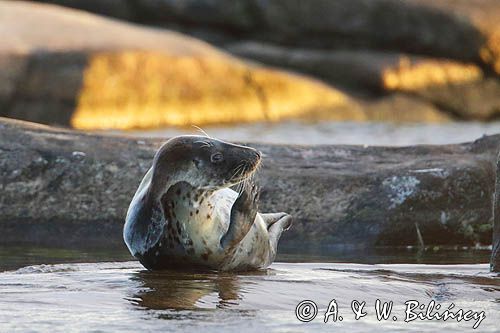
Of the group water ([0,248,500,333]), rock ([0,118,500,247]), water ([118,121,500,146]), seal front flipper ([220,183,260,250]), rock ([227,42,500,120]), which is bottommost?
water ([0,248,500,333])

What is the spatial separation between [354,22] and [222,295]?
19464 millimetres

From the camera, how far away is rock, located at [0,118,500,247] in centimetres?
936

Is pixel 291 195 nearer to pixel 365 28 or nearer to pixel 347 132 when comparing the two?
pixel 347 132

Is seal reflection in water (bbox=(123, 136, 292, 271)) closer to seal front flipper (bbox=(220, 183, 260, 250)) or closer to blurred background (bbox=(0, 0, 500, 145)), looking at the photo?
seal front flipper (bbox=(220, 183, 260, 250))

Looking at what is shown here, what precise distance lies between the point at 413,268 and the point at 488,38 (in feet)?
59.0

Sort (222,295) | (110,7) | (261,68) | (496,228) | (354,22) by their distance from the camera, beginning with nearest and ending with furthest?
(222,295)
(496,228)
(261,68)
(354,22)
(110,7)

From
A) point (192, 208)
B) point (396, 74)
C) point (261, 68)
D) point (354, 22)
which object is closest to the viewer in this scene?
point (192, 208)

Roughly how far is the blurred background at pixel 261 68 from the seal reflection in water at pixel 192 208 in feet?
37.6

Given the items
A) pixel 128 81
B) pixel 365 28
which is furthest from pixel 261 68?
pixel 365 28

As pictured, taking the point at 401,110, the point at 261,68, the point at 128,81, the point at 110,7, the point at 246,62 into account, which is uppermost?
the point at 110,7

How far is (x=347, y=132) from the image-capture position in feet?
67.8

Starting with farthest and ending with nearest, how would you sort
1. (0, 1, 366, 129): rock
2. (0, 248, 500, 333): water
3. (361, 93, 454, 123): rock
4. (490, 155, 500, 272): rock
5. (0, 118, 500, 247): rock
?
(361, 93, 454, 123): rock < (0, 1, 366, 129): rock < (0, 118, 500, 247): rock < (490, 155, 500, 272): rock < (0, 248, 500, 333): water

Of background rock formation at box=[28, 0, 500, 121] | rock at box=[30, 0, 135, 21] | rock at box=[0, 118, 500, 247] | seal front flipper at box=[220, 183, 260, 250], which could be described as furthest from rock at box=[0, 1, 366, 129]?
seal front flipper at box=[220, 183, 260, 250]

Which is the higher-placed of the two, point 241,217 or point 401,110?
point 401,110
